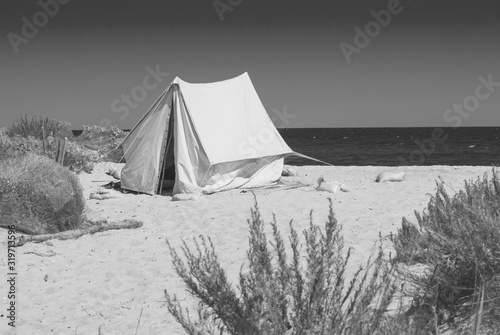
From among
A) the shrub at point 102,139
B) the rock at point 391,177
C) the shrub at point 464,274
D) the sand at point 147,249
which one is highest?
the shrub at point 102,139

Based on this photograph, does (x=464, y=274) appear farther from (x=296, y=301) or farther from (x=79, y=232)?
(x=79, y=232)

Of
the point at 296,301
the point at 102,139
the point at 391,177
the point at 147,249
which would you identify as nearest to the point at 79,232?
the point at 147,249

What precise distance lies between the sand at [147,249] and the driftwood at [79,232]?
0.11 m

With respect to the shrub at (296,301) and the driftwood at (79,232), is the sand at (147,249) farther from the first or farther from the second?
the shrub at (296,301)

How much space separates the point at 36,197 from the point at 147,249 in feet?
5.81

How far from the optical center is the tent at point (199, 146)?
10266 mm

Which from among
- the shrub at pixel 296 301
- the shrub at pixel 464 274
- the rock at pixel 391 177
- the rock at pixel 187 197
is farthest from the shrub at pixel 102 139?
the shrub at pixel 296 301

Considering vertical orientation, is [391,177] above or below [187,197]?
above

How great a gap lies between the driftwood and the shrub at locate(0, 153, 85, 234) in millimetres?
265

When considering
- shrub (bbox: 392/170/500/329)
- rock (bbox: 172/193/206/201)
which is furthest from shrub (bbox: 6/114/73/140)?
shrub (bbox: 392/170/500/329)

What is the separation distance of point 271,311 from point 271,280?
0.18 metres

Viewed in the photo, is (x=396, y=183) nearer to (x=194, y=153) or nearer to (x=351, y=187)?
(x=351, y=187)

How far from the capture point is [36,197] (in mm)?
6848

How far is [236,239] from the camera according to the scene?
21.6 ft
